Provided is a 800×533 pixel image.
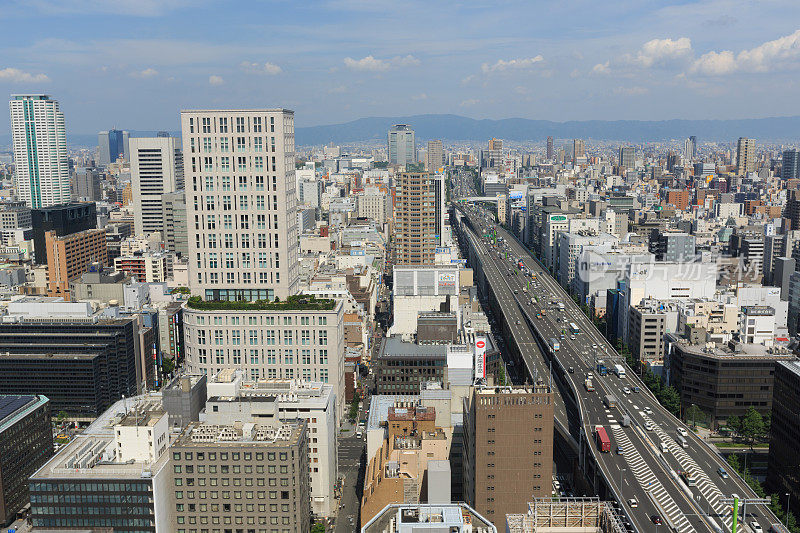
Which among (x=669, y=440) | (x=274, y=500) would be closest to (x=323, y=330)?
(x=274, y=500)

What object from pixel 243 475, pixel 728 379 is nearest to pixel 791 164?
pixel 728 379

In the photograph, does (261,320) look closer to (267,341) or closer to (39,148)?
(267,341)

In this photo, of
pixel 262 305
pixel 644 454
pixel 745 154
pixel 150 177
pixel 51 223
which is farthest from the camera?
pixel 745 154

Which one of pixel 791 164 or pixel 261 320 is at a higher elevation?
pixel 791 164

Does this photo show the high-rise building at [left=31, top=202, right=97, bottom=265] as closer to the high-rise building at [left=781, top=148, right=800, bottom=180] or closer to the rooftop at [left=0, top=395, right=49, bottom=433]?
the rooftop at [left=0, top=395, right=49, bottom=433]

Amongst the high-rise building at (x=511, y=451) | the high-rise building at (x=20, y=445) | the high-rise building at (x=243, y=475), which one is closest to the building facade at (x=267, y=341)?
the high-rise building at (x=20, y=445)

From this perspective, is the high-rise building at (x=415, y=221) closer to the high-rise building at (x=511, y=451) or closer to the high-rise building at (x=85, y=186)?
the high-rise building at (x=511, y=451)

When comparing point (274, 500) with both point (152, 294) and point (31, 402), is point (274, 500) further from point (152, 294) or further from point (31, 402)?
point (152, 294)

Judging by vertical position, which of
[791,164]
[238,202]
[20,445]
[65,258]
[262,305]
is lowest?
[20,445]
